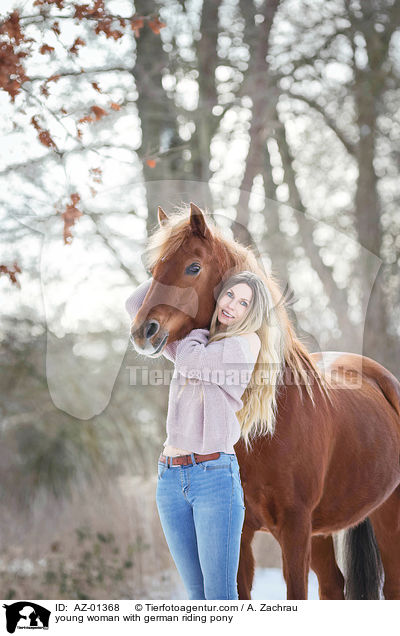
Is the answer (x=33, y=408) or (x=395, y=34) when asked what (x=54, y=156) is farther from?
(x=395, y=34)

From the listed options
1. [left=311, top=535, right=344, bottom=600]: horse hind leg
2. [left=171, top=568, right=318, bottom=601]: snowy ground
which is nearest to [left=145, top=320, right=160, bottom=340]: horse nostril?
[left=311, top=535, right=344, bottom=600]: horse hind leg

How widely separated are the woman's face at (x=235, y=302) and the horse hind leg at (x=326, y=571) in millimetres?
1117

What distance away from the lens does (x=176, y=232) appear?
1606 mm

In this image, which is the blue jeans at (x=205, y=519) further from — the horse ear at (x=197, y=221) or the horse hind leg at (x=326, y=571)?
the horse hind leg at (x=326, y=571)

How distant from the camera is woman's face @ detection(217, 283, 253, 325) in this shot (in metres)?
1.53

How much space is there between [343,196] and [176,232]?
13.0ft

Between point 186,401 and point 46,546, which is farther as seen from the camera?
point 46,546

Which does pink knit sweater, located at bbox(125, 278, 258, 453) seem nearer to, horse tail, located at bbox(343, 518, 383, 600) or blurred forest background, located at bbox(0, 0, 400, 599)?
horse tail, located at bbox(343, 518, 383, 600)

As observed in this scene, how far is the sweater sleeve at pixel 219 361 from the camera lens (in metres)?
1.42

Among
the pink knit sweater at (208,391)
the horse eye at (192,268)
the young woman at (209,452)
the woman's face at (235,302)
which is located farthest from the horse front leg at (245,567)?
the horse eye at (192,268)

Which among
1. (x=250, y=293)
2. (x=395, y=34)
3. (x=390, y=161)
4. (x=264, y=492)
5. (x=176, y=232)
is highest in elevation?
(x=395, y=34)

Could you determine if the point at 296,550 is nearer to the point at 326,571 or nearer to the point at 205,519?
the point at 205,519

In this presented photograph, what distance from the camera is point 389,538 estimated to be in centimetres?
219
